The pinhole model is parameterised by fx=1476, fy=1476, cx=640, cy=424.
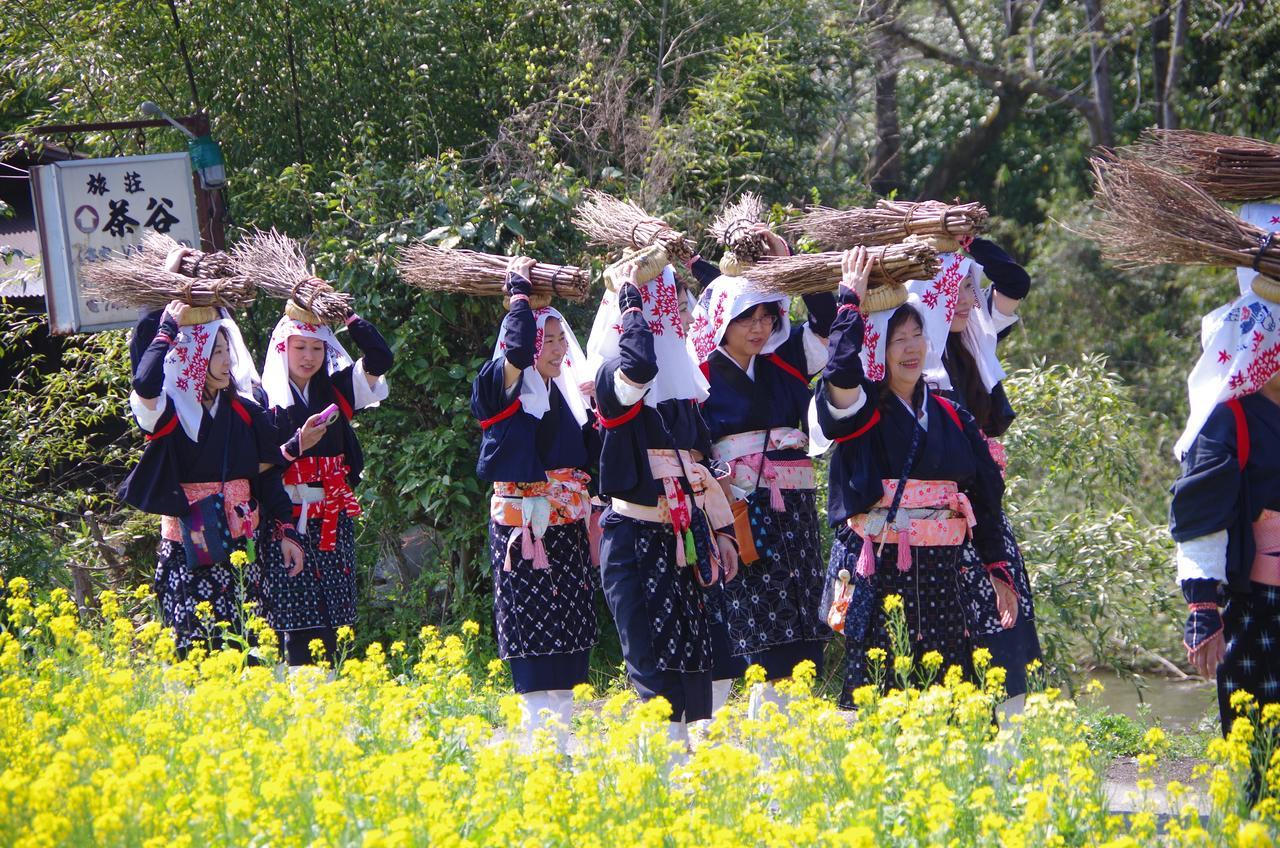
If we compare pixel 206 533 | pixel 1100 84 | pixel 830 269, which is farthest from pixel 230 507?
pixel 1100 84

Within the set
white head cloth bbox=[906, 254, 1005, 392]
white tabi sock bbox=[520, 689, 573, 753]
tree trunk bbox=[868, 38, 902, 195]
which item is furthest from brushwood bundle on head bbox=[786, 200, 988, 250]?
tree trunk bbox=[868, 38, 902, 195]

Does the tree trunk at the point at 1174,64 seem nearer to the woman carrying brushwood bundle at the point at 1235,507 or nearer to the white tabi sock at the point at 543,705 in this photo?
the white tabi sock at the point at 543,705

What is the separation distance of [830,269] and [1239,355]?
1.47m

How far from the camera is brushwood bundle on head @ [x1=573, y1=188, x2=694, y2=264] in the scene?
5789mm

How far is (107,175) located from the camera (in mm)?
8266

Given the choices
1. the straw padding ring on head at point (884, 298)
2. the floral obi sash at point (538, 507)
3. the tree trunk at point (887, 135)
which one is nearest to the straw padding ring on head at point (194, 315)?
the floral obi sash at point (538, 507)

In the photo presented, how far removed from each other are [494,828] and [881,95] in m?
Answer: 14.2

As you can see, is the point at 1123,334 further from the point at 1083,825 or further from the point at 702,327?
the point at 1083,825

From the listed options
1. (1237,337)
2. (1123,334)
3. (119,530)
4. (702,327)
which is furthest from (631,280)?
(1123,334)

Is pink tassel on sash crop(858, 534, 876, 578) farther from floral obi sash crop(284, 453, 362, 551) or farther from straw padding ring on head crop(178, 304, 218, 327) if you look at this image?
straw padding ring on head crop(178, 304, 218, 327)

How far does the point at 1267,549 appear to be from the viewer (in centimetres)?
425

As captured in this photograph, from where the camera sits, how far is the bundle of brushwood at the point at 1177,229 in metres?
4.30

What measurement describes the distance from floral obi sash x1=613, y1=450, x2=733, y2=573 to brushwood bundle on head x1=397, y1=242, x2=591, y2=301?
90 cm

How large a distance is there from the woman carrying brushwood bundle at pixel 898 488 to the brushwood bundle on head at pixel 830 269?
77 mm
